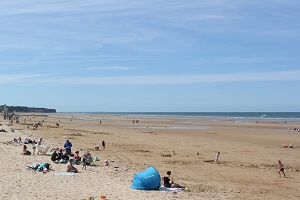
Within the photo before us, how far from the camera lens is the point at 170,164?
22.8 metres

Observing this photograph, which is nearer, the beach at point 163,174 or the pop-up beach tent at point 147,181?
the beach at point 163,174

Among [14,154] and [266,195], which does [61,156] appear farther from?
[266,195]

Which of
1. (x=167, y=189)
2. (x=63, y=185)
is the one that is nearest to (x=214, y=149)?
(x=167, y=189)

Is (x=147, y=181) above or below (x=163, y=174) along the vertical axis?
above

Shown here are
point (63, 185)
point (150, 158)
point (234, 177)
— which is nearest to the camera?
point (63, 185)

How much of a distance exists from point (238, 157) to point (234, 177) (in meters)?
7.55

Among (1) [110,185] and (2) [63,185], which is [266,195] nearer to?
(1) [110,185]

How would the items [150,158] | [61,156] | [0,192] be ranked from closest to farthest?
1. [0,192]
2. [61,156]
3. [150,158]

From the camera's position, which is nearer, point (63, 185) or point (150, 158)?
point (63, 185)

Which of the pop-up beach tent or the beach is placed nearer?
the beach

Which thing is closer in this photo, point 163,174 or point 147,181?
point 147,181

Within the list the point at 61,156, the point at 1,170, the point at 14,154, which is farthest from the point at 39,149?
the point at 1,170

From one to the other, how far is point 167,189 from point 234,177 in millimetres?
5254

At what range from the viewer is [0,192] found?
1280 centimetres
